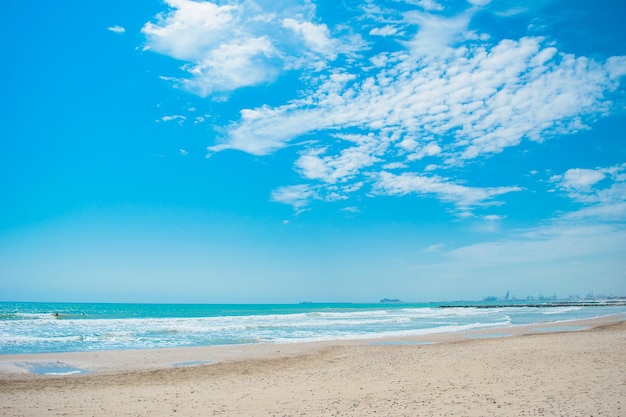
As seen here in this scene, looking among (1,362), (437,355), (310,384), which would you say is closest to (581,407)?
(310,384)

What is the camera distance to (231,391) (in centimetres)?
1177

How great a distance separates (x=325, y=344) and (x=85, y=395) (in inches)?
602

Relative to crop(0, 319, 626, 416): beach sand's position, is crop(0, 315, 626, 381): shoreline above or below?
below

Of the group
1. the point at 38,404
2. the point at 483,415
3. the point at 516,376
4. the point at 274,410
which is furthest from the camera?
the point at 516,376

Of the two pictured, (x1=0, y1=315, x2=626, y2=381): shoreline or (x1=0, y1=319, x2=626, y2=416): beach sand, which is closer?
(x1=0, y1=319, x2=626, y2=416): beach sand

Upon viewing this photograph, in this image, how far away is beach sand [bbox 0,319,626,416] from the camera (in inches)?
366

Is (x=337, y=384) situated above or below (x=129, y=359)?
above

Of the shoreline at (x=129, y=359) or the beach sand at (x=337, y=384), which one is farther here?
the shoreline at (x=129, y=359)

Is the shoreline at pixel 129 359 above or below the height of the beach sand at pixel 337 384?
below

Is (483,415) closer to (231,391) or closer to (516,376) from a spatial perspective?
(516,376)

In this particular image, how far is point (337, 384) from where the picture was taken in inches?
485

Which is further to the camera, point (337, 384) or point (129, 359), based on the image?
point (129, 359)

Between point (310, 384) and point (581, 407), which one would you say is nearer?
point (581, 407)

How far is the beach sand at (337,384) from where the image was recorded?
929 cm
